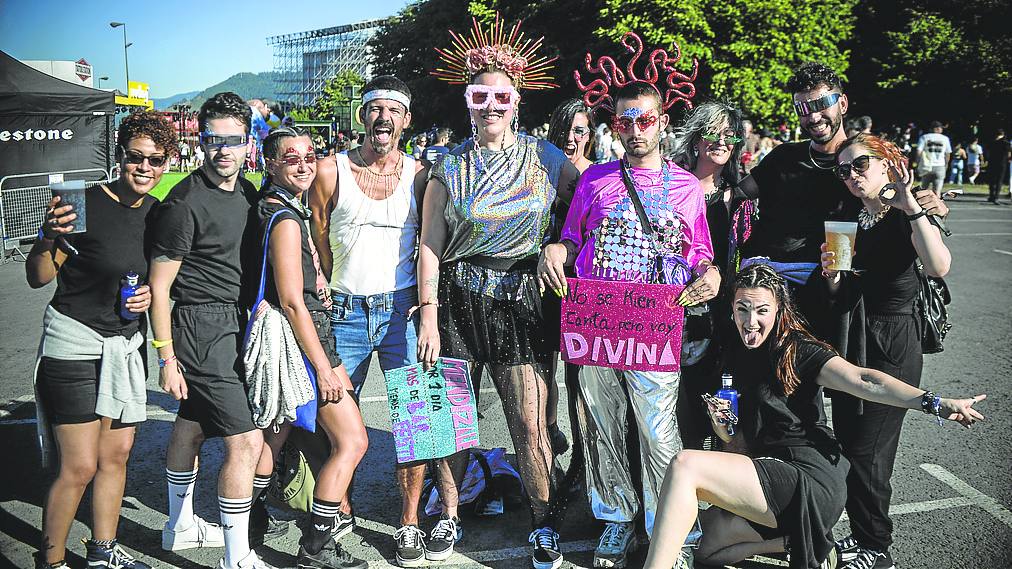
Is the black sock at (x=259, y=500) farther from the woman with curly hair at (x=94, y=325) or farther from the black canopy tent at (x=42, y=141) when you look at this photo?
the black canopy tent at (x=42, y=141)

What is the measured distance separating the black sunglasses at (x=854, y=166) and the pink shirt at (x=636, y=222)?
59 cm

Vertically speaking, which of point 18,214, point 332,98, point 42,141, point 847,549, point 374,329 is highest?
point 332,98

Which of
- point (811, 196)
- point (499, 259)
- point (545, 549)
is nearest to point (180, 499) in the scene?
point (545, 549)

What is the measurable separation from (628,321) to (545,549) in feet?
3.55

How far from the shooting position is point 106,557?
9.75 feet

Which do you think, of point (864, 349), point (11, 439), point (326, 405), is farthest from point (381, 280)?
point (11, 439)

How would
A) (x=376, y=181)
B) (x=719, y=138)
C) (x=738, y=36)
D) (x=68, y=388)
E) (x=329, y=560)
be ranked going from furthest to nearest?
(x=738, y=36) < (x=719, y=138) < (x=376, y=181) < (x=329, y=560) < (x=68, y=388)

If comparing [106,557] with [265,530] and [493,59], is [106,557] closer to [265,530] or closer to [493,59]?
[265,530]

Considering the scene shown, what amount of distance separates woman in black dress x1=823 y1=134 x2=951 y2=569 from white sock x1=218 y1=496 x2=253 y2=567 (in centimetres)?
256

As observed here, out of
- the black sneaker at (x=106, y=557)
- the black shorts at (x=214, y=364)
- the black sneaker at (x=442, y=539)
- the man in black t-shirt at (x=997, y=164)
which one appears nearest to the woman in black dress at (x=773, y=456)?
the black sneaker at (x=442, y=539)

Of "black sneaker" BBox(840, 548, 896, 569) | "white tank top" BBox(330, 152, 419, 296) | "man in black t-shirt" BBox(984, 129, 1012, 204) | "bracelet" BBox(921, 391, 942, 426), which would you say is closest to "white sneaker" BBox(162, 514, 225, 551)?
"white tank top" BBox(330, 152, 419, 296)

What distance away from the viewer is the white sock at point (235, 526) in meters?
2.98

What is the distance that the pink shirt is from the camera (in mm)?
3080

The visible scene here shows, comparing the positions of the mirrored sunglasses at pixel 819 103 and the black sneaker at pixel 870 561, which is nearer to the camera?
the black sneaker at pixel 870 561
